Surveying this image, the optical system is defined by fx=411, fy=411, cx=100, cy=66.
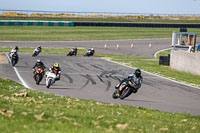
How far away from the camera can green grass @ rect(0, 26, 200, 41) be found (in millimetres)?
65438

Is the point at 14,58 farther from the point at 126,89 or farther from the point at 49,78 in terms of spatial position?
the point at 126,89

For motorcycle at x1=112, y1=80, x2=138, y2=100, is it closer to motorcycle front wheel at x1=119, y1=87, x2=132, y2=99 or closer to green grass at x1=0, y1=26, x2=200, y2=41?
motorcycle front wheel at x1=119, y1=87, x2=132, y2=99

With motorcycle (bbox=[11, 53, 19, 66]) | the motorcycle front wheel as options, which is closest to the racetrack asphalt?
the motorcycle front wheel

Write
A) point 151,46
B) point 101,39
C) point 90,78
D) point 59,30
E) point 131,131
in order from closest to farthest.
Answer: point 131,131, point 90,78, point 151,46, point 101,39, point 59,30

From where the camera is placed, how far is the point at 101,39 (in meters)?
66.8

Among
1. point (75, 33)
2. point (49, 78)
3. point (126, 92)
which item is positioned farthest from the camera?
point (75, 33)

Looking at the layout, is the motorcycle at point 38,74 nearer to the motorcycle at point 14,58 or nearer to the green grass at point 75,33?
the motorcycle at point 14,58

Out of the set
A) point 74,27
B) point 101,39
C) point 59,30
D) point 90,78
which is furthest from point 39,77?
point 74,27

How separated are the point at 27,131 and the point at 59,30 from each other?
6838cm

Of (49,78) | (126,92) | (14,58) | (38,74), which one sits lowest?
(126,92)

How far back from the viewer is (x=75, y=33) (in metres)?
72.5

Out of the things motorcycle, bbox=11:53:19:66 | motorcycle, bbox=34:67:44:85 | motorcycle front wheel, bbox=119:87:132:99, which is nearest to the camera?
motorcycle front wheel, bbox=119:87:132:99

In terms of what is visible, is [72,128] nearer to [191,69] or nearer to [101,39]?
[191,69]

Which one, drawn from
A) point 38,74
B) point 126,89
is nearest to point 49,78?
point 38,74
